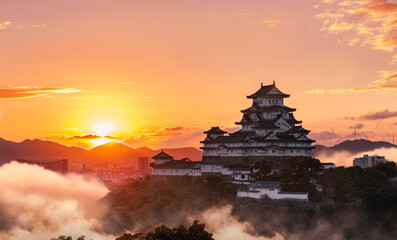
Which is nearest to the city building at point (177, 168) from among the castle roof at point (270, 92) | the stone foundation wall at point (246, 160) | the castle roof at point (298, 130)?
the stone foundation wall at point (246, 160)

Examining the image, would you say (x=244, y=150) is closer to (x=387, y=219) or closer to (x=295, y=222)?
(x=295, y=222)

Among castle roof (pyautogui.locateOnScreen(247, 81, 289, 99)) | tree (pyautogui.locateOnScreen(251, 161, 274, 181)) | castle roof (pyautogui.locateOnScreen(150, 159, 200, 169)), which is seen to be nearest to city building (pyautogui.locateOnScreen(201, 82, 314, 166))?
castle roof (pyautogui.locateOnScreen(247, 81, 289, 99))

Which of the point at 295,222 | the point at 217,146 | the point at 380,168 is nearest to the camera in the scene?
the point at 295,222

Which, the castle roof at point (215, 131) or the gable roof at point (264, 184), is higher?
the castle roof at point (215, 131)

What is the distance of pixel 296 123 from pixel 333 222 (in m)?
32.9

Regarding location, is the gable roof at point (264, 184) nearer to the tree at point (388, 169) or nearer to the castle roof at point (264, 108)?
the castle roof at point (264, 108)

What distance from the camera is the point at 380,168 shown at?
4769 inches

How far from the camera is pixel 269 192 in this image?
108 m

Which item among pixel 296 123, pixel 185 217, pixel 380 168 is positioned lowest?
pixel 185 217

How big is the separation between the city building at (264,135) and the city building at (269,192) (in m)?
12.3

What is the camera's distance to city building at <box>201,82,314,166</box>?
399ft

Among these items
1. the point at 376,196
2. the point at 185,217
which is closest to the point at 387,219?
the point at 376,196

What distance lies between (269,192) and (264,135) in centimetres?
2090

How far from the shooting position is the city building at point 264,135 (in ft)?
399
